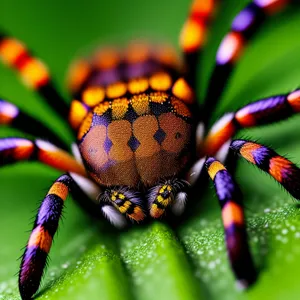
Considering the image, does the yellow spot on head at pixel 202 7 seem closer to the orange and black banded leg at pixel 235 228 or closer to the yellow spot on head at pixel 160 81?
the yellow spot on head at pixel 160 81

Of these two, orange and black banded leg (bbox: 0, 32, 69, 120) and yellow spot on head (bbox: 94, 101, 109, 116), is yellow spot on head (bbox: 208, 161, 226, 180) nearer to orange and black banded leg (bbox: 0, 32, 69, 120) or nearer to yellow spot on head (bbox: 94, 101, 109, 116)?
yellow spot on head (bbox: 94, 101, 109, 116)

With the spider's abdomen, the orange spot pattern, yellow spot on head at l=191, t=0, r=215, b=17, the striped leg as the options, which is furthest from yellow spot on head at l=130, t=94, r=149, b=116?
yellow spot on head at l=191, t=0, r=215, b=17

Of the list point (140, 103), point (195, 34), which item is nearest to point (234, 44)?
point (195, 34)

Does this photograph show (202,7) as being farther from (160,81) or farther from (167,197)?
(167,197)

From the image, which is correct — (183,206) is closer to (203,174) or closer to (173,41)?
(203,174)

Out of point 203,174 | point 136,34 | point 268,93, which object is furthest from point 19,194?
point 136,34

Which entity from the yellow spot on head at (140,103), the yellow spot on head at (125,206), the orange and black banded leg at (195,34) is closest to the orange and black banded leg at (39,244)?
the yellow spot on head at (125,206)
